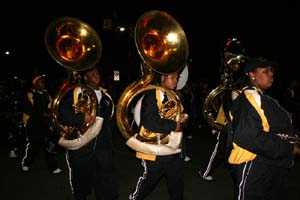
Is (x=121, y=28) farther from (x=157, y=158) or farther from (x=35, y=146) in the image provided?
(x=157, y=158)

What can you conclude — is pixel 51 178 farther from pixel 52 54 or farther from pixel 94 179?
pixel 52 54

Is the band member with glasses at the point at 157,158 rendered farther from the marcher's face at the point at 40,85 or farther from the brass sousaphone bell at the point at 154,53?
the marcher's face at the point at 40,85

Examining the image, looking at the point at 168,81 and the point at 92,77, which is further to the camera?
the point at 92,77

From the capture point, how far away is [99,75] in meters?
4.34

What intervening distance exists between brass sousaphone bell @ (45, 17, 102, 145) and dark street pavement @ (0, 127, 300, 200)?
5.09 feet

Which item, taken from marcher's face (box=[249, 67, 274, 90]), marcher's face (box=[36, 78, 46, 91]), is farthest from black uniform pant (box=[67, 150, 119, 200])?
marcher's face (box=[36, 78, 46, 91])

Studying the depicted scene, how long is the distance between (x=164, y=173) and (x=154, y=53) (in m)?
1.47

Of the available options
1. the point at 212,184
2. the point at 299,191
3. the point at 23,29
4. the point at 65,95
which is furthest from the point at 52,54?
the point at 23,29

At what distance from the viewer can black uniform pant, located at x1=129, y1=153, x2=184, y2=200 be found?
379 cm

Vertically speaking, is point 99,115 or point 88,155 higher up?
point 99,115

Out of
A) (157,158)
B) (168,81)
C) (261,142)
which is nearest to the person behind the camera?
(261,142)

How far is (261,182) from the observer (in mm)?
2998

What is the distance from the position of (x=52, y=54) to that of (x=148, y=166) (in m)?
1.83

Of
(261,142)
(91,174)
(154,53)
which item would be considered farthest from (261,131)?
(91,174)
